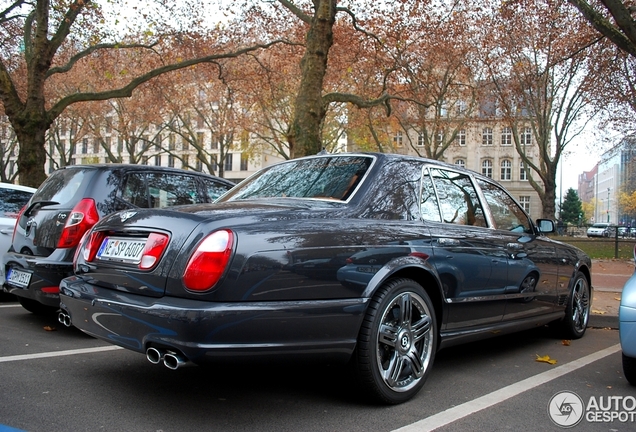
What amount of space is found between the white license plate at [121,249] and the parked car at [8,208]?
12.6 feet

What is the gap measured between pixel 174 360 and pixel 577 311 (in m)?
4.73

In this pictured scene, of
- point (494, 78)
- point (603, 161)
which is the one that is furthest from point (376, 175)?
point (603, 161)

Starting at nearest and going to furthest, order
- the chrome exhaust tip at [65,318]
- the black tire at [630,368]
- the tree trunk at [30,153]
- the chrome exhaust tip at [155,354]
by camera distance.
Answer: the chrome exhaust tip at [155,354] < the chrome exhaust tip at [65,318] < the black tire at [630,368] < the tree trunk at [30,153]

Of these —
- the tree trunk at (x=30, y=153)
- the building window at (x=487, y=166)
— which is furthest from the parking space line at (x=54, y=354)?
the building window at (x=487, y=166)

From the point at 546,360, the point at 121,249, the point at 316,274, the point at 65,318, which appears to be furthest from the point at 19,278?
the point at 546,360

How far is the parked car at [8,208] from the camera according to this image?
6660mm

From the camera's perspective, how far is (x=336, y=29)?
74.4 ft

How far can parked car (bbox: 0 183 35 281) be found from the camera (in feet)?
21.9

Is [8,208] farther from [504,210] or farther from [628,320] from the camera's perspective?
[628,320]

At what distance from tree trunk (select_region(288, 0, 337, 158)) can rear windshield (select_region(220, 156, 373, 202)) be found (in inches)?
289

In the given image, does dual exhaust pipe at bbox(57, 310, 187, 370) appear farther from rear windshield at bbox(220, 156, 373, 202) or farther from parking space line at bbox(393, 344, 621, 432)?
rear windshield at bbox(220, 156, 373, 202)

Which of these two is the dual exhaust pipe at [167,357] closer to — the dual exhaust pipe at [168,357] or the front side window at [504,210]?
the dual exhaust pipe at [168,357]

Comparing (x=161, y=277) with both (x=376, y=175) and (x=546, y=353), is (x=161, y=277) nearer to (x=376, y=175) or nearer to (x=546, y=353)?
(x=376, y=175)

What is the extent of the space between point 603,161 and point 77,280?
38526 mm
